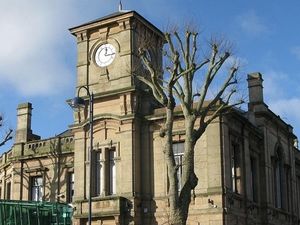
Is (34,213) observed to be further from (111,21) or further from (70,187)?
(111,21)

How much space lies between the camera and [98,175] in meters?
36.3

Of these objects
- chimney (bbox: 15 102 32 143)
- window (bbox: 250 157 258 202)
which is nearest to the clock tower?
window (bbox: 250 157 258 202)

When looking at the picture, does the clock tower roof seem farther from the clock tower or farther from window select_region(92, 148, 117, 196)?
window select_region(92, 148, 117, 196)

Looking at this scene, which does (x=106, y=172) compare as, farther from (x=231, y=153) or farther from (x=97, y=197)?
(x=231, y=153)

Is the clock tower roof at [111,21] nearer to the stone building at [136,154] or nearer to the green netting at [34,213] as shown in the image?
the stone building at [136,154]

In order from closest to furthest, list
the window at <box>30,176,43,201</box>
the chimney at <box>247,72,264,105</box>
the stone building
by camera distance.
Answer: the stone building < the chimney at <box>247,72,264,105</box> < the window at <box>30,176,43,201</box>

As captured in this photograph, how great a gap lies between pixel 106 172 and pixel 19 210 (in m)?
5.32

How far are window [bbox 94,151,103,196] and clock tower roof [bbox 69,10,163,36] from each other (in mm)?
7795

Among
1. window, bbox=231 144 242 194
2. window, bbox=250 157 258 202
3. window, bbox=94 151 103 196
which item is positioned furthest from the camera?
window, bbox=250 157 258 202

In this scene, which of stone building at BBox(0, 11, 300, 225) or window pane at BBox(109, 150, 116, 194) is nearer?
stone building at BBox(0, 11, 300, 225)

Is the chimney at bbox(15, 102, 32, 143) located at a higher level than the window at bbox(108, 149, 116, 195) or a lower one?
higher

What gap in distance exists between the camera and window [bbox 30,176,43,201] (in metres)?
42.2

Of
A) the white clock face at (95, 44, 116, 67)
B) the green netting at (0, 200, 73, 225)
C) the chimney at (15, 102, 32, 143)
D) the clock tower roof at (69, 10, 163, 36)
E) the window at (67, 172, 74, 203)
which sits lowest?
the green netting at (0, 200, 73, 225)

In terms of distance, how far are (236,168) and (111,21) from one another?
11503mm
